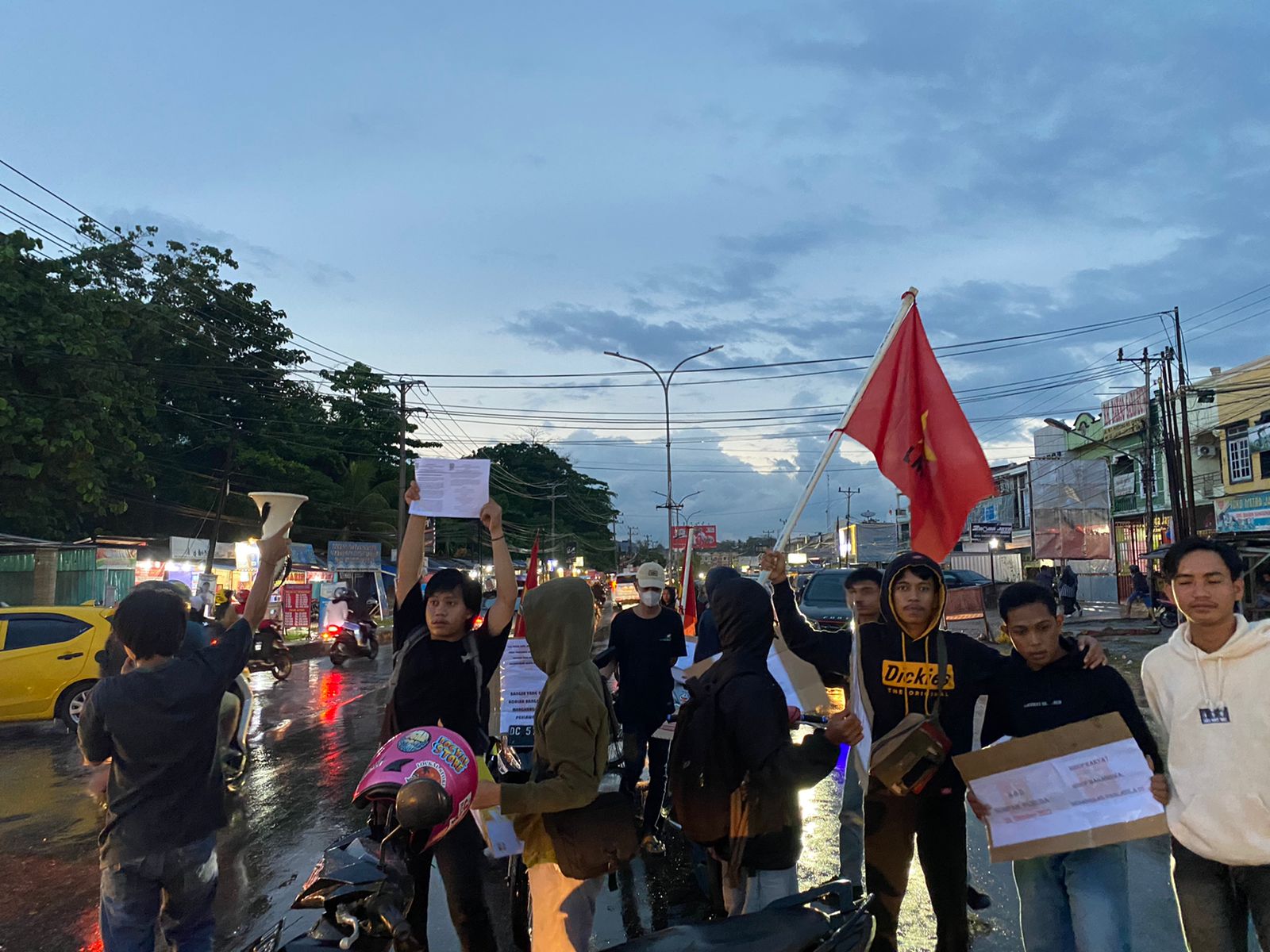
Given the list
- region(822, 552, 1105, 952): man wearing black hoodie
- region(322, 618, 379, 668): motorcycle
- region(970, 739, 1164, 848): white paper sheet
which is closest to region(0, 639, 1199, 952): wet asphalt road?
region(822, 552, 1105, 952): man wearing black hoodie

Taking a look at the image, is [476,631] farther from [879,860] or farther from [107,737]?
[879,860]

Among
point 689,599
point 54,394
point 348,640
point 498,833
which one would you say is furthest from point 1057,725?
point 54,394

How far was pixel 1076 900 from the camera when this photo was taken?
298 centimetres

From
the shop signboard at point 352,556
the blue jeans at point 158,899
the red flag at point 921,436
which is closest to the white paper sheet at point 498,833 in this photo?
the blue jeans at point 158,899

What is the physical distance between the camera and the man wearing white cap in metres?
5.55

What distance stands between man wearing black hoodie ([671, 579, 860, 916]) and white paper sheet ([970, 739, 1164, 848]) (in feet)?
1.90

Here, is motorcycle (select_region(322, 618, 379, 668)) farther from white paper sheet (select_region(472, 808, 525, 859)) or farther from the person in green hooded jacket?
the person in green hooded jacket

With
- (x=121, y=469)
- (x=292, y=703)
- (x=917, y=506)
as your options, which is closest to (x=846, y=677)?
(x=917, y=506)

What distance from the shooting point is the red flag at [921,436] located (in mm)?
4238

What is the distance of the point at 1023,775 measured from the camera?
9.88ft

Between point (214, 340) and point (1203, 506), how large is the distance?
38.0m

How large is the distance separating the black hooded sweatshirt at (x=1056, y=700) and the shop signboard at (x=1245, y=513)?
96.8 feet

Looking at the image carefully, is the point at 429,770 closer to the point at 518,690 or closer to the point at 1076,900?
the point at 1076,900

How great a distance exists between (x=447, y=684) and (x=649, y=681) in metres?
Answer: 2.58
